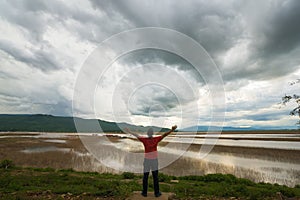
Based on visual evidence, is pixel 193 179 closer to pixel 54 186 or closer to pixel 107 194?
pixel 107 194

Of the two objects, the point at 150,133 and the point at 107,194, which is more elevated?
the point at 150,133

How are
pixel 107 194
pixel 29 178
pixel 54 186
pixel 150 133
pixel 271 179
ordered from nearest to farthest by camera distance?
pixel 150 133
pixel 107 194
pixel 54 186
pixel 29 178
pixel 271 179

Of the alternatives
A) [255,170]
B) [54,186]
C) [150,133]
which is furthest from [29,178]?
[255,170]

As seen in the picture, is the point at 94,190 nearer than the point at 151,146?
No

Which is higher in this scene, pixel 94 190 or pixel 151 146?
pixel 151 146

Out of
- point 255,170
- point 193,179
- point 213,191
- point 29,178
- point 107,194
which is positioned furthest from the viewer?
point 255,170

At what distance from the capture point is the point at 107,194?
8.33 m

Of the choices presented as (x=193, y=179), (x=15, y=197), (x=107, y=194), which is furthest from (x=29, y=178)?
(x=193, y=179)

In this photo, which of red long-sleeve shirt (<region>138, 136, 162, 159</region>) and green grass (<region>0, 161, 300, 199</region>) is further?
green grass (<region>0, 161, 300, 199</region>)

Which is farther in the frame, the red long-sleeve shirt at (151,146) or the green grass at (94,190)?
the green grass at (94,190)

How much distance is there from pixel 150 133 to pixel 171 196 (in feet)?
8.31

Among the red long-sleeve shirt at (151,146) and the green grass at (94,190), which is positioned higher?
the red long-sleeve shirt at (151,146)

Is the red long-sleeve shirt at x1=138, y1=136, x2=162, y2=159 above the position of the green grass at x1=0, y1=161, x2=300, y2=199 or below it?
above

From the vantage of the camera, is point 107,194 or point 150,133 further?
point 107,194
